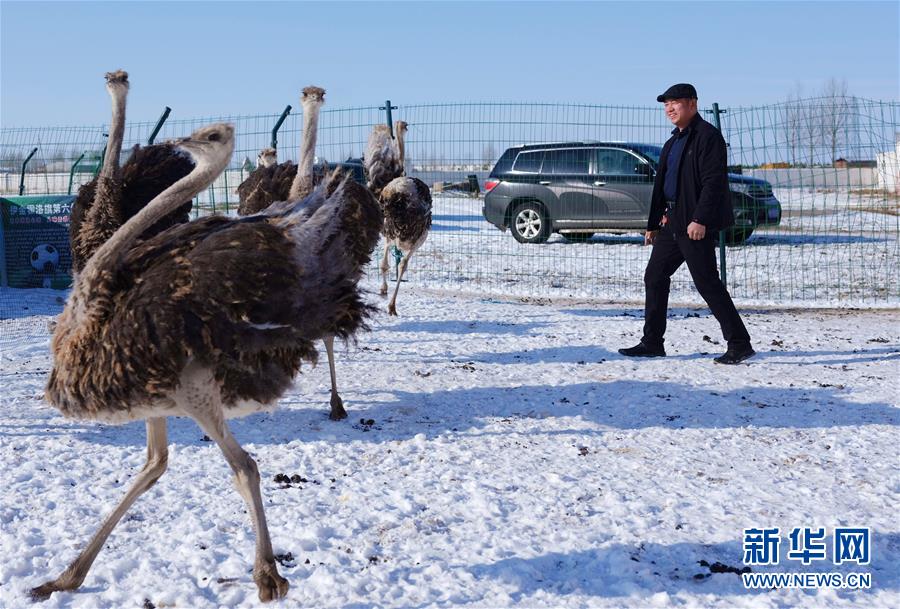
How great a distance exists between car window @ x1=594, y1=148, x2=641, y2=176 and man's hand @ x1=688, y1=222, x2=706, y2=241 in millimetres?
5415

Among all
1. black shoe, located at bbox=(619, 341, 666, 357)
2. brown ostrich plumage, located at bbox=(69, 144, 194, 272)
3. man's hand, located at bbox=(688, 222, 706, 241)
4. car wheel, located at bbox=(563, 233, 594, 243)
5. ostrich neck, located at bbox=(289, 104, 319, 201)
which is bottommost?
black shoe, located at bbox=(619, 341, 666, 357)

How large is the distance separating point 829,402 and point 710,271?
46.5 inches

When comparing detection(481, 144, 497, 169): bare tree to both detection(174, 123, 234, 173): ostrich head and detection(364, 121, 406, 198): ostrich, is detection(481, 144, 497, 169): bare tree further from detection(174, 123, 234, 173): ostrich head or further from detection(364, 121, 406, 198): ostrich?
detection(174, 123, 234, 173): ostrich head

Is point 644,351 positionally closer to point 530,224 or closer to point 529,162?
point 530,224

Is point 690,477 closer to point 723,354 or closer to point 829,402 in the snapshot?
point 829,402

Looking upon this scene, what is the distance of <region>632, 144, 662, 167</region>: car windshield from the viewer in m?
11.5

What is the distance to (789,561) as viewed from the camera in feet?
10.4

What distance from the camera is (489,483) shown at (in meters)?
3.95

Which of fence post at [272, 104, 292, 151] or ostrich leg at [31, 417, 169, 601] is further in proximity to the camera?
fence post at [272, 104, 292, 151]

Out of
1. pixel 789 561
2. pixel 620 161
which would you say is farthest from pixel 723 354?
pixel 620 161

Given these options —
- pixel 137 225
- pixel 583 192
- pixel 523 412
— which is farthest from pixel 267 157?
pixel 137 225

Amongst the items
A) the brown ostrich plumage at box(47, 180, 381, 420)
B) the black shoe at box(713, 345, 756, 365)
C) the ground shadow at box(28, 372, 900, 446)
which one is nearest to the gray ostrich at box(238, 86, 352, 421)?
the ground shadow at box(28, 372, 900, 446)

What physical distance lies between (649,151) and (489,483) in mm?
8572

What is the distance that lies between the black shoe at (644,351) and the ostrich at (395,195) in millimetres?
2254
